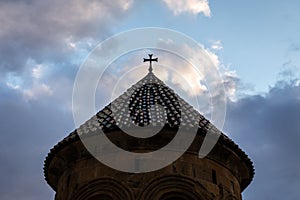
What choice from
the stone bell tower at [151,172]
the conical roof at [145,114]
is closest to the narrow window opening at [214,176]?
the stone bell tower at [151,172]

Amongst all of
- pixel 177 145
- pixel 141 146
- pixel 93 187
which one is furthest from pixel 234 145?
pixel 93 187

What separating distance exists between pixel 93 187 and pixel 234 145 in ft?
12.5

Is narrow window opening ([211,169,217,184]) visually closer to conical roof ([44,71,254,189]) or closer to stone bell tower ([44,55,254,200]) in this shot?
stone bell tower ([44,55,254,200])

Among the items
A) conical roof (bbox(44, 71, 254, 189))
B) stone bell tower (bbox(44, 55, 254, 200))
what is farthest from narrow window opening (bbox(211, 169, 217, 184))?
conical roof (bbox(44, 71, 254, 189))

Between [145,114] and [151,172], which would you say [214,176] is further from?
[145,114]

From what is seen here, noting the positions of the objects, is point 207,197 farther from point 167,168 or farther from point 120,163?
point 120,163

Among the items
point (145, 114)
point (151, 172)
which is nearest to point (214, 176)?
point (151, 172)

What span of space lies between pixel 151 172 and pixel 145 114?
163 centimetres

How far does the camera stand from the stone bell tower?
1238cm

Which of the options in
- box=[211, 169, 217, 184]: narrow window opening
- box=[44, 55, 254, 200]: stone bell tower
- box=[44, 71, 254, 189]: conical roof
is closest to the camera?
box=[44, 55, 254, 200]: stone bell tower

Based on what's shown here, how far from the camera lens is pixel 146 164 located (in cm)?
1259

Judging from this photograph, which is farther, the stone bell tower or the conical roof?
the conical roof

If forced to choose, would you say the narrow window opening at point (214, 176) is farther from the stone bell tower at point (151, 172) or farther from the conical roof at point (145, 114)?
the conical roof at point (145, 114)

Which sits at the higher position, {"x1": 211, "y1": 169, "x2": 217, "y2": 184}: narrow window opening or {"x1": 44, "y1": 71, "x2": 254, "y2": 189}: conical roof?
{"x1": 44, "y1": 71, "x2": 254, "y2": 189}: conical roof
